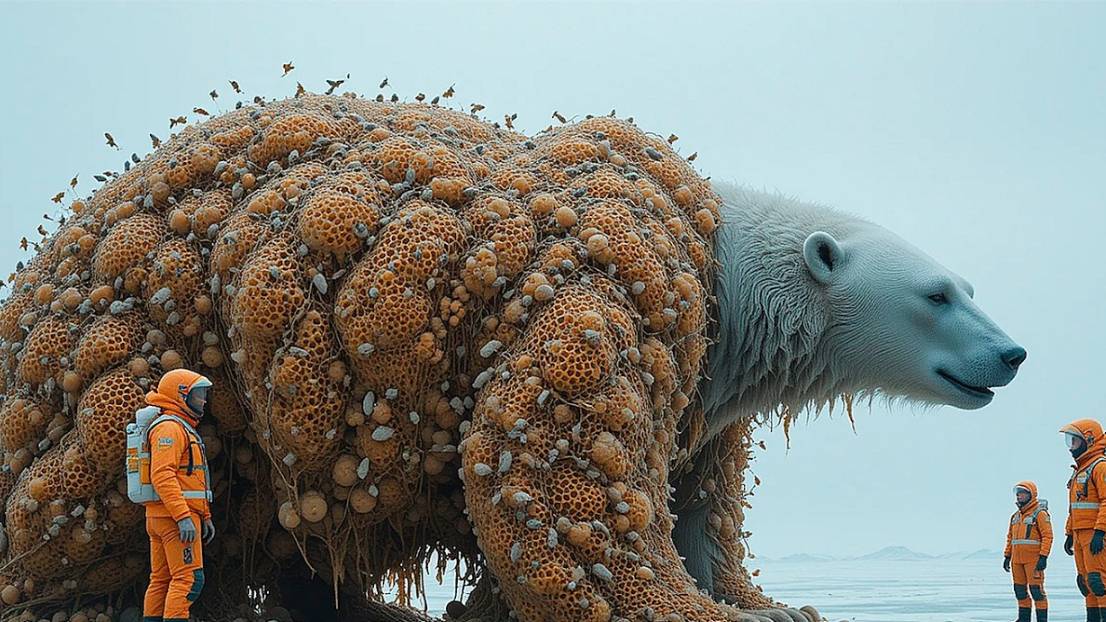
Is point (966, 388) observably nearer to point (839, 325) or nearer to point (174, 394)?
point (839, 325)

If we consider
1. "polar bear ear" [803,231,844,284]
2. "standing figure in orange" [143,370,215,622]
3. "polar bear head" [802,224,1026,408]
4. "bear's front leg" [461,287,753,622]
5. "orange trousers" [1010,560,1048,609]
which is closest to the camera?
"standing figure in orange" [143,370,215,622]

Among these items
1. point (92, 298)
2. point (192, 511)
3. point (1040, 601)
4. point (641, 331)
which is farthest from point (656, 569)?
point (1040, 601)

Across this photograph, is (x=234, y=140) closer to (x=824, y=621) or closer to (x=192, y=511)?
(x=192, y=511)

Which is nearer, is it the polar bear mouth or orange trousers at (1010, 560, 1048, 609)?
the polar bear mouth

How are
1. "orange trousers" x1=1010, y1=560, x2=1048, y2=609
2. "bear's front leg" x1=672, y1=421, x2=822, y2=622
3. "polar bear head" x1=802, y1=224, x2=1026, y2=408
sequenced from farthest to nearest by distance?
1. "orange trousers" x1=1010, y1=560, x2=1048, y2=609
2. "bear's front leg" x1=672, y1=421, x2=822, y2=622
3. "polar bear head" x1=802, y1=224, x2=1026, y2=408

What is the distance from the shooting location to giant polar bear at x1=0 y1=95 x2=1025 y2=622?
6352mm

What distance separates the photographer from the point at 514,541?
6.27m

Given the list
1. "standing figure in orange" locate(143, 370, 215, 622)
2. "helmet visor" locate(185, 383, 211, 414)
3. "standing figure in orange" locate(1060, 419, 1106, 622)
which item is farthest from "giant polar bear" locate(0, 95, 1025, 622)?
"standing figure in orange" locate(1060, 419, 1106, 622)

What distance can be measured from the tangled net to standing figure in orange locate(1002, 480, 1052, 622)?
6.03m

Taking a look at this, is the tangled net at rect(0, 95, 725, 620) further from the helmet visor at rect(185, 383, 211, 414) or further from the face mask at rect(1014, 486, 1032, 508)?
the face mask at rect(1014, 486, 1032, 508)

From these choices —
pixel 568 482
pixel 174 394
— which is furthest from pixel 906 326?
pixel 174 394

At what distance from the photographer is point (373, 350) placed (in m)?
6.50

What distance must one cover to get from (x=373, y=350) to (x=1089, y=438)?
7.00m

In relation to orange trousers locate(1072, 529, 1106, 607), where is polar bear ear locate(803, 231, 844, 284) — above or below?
above
